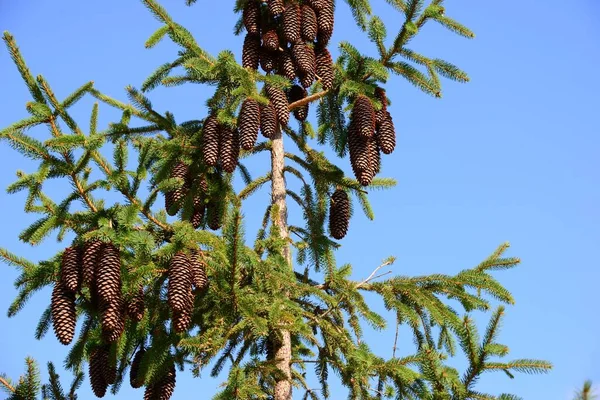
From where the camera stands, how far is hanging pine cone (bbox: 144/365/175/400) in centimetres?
705

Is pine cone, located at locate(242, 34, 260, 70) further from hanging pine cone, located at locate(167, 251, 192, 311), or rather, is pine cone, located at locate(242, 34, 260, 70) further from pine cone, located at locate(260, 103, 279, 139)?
hanging pine cone, located at locate(167, 251, 192, 311)

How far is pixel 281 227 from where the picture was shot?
8.91 meters

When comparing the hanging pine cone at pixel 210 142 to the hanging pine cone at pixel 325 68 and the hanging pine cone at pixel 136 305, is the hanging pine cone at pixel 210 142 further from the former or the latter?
the hanging pine cone at pixel 325 68

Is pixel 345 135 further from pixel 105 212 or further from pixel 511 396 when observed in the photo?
pixel 511 396

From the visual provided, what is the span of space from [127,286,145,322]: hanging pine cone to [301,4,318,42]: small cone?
Answer: 341cm

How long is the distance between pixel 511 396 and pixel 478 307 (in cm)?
295

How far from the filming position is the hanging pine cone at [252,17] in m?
9.01

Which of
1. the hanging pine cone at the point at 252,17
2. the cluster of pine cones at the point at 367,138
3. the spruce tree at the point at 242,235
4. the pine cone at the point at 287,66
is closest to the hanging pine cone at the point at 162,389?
the spruce tree at the point at 242,235

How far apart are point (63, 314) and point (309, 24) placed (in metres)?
4.16

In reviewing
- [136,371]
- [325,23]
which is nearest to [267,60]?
[325,23]

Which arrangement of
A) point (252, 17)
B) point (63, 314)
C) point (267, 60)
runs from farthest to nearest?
1. point (252, 17)
2. point (267, 60)
3. point (63, 314)

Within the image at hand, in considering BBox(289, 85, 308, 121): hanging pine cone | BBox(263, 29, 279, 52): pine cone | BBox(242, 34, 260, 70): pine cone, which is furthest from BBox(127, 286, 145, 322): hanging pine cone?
BBox(289, 85, 308, 121): hanging pine cone

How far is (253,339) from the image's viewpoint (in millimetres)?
8461

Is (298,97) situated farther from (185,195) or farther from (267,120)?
(185,195)
